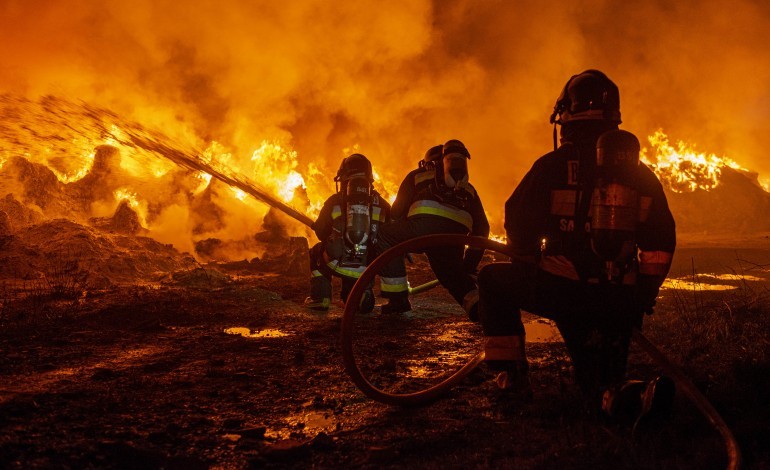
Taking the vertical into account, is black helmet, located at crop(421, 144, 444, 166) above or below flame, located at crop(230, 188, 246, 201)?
below

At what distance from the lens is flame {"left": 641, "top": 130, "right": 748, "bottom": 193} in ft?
128

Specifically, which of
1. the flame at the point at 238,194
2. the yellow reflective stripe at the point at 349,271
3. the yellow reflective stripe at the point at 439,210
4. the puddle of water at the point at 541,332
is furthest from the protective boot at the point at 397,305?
the flame at the point at 238,194

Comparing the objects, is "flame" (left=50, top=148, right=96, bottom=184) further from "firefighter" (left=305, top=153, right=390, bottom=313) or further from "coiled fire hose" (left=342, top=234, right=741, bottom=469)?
"coiled fire hose" (left=342, top=234, right=741, bottom=469)

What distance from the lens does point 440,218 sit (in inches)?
224

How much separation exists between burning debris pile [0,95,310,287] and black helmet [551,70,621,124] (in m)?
6.50

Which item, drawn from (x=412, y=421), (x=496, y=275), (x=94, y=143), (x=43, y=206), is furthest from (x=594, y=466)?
(x=94, y=143)

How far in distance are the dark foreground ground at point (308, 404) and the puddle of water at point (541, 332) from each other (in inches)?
2.3

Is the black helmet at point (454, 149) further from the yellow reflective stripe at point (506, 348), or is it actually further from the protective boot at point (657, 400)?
the protective boot at point (657, 400)

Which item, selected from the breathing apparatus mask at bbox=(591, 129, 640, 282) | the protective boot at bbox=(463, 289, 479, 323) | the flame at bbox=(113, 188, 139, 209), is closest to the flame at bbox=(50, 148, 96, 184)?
Answer: the flame at bbox=(113, 188, 139, 209)

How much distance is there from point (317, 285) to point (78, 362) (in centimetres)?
354

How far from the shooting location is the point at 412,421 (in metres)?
2.79

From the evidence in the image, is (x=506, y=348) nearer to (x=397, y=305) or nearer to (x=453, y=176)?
(x=453, y=176)

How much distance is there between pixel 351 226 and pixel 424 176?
1.25m

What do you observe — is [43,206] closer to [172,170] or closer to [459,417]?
[172,170]
